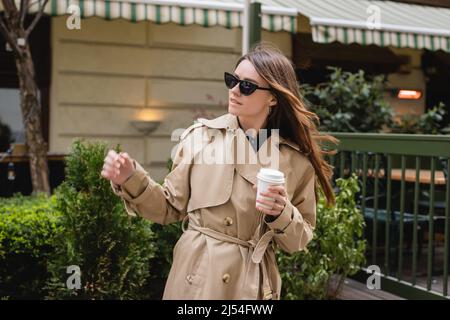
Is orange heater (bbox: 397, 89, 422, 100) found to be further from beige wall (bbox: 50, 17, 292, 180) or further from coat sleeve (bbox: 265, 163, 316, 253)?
coat sleeve (bbox: 265, 163, 316, 253)

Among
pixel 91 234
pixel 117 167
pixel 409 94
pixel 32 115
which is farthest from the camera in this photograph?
pixel 409 94

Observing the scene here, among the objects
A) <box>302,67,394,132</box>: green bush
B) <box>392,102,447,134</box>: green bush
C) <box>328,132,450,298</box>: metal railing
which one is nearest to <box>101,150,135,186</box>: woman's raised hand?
<box>328,132,450,298</box>: metal railing

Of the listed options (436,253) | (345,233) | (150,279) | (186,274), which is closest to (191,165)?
(186,274)

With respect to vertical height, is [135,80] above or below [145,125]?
above

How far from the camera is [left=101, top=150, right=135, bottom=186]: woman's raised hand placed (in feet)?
6.29

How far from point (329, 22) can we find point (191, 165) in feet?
18.7

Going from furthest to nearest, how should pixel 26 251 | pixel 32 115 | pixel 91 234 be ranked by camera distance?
pixel 32 115 → pixel 26 251 → pixel 91 234

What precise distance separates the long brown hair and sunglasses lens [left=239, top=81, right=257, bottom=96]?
0.17ft

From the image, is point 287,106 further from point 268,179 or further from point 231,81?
point 268,179

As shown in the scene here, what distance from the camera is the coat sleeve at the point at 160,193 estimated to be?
2002 mm

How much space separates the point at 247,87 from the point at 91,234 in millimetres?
1921

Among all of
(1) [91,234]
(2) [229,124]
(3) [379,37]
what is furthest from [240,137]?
(3) [379,37]

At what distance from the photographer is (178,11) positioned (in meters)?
6.91

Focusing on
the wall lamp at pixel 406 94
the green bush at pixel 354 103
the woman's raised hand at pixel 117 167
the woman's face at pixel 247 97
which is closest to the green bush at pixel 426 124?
the green bush at pixel 354 103
